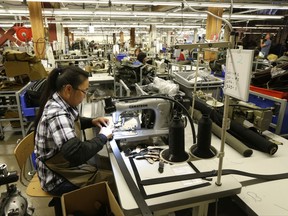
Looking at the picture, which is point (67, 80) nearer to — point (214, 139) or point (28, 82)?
point (214, 139)

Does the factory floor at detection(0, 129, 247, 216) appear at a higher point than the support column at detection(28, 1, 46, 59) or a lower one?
lower

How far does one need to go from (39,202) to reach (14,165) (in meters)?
0.94

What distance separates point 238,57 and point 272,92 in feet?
5.19

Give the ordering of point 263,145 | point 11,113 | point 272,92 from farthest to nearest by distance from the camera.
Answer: point 11,113 < point 272,92 < point 263,145

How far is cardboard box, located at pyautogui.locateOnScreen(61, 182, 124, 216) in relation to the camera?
1360 mm

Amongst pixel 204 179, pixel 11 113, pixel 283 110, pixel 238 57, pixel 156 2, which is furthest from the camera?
pixel 156 2

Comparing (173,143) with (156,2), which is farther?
(156,2)

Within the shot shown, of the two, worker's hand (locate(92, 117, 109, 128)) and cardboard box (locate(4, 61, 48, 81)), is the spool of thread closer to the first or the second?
worker's hand (locate(92, 117, 109, 128))

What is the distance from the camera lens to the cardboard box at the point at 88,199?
1360 mm

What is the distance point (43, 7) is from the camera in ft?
23.2

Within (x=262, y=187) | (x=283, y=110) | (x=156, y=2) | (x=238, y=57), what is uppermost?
(x=156, y=2)

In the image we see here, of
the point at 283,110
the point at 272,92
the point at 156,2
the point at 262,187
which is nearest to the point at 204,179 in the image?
the point at 262,187

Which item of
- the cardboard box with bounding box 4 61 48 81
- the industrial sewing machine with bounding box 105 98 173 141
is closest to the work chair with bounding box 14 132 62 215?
the industrial sewing machine with bounding box 105 98 173 141

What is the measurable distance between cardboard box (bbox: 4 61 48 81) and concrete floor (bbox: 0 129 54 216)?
108 cm
